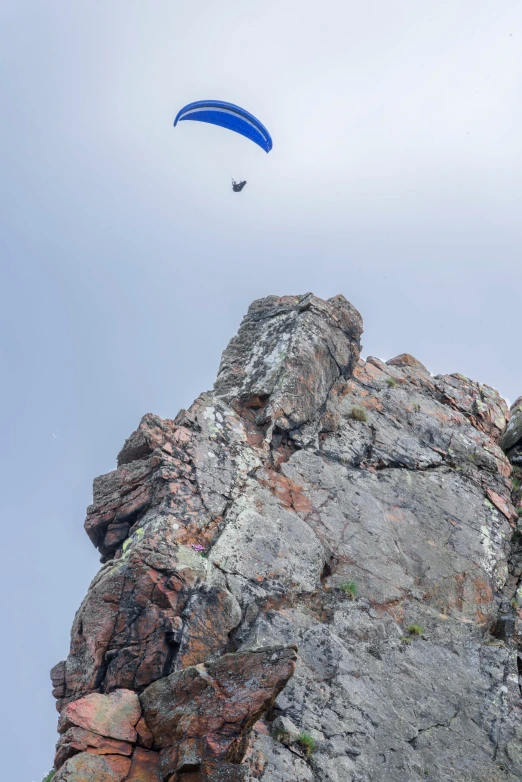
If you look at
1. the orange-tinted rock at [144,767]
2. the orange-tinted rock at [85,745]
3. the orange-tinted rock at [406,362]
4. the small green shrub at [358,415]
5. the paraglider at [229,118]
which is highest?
the paraglider at [229,118]

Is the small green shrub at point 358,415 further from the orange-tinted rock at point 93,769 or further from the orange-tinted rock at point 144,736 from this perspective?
the orange-tinted rock at point 93,769

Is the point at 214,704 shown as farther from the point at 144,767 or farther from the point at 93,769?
the point at 93,769

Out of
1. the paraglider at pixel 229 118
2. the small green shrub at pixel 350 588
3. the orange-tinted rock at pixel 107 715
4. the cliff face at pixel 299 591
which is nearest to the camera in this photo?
the orange-tinted rock at pixel 107 715

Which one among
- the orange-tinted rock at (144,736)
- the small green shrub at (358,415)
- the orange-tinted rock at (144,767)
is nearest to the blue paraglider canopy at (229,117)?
the small green shrub at (358,415)

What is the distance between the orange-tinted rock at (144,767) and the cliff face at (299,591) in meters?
0.02

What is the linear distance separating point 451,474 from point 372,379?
3.77m

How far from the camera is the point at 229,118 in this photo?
2822 centimetres

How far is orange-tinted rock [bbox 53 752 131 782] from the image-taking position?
9547 mm

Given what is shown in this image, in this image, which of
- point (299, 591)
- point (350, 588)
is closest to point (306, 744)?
point (299, 591)

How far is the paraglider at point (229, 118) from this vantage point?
27.8 meters

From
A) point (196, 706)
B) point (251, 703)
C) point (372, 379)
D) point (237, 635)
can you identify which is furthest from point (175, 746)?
point (372, 379)

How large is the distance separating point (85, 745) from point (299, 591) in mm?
4746

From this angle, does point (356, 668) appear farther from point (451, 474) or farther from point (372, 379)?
point (372, 379)

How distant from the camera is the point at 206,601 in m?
12.3
